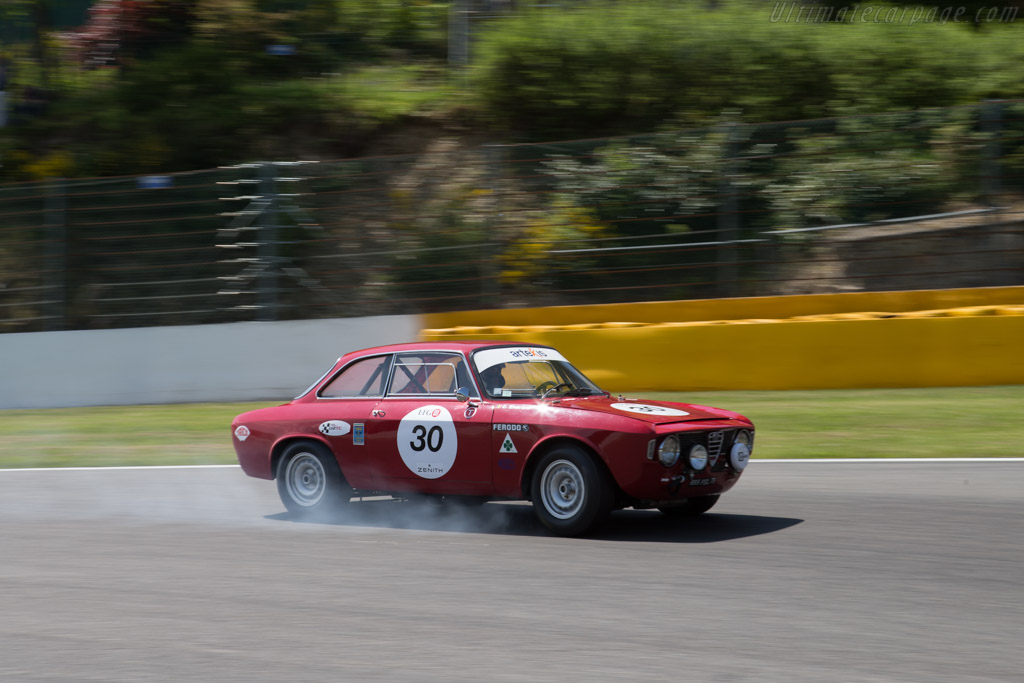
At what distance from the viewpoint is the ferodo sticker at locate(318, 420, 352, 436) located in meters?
7.71

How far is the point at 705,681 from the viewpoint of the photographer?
13.3 ft

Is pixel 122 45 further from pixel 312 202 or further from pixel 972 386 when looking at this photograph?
pixel 972 386

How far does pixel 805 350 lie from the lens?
44.1 feet

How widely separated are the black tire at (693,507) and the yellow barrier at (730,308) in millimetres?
6885

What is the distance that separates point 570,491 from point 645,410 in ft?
2.31

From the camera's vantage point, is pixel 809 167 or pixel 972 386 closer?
pixel 972 386

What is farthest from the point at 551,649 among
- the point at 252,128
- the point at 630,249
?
the point at 252,128

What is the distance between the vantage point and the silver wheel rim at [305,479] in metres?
7.93

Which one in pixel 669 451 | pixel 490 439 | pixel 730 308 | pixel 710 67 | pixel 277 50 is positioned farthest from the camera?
pixel 277 50

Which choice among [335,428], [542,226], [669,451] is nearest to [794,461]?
[669,451]

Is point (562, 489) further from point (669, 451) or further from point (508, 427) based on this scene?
point (669, 451)

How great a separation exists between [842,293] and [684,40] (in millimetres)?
6776

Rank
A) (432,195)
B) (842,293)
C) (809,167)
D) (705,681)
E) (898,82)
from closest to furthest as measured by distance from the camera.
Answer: (705,681)
(842,293)
(809,167)
(432,195)
(898,82)

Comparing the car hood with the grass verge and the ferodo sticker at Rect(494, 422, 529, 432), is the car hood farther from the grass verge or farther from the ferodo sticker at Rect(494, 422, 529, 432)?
the grass verge
